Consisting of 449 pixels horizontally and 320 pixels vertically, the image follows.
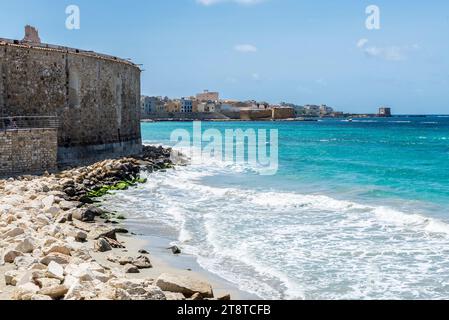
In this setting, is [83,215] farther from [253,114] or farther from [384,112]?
[384,112]

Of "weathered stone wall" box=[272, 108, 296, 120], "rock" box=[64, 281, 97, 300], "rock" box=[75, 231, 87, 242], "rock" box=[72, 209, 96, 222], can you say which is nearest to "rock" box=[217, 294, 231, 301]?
"rock" box=[64, 281, 97, 300]

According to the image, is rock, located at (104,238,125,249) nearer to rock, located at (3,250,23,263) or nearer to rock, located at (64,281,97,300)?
rock, located at (3,250,23,263)

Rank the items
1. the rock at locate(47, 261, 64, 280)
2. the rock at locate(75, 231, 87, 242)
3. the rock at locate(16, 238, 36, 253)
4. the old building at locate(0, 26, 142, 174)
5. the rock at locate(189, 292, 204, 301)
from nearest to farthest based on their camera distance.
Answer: the rock at locate(47, 261, 64, 280) < the rock at locate(189, 292, 204, 301) < the rock at locate(16, 238, 36, 253) < the rock at locate(75, 231, 87, 242) < the old building at locate(0, 26, 142, 174)

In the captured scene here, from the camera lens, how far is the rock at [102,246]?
873cm

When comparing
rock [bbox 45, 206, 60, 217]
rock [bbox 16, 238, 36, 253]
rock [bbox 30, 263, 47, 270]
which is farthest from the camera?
rock [bbox 45, 206, 60, 217]

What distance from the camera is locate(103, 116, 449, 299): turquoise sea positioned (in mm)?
7852

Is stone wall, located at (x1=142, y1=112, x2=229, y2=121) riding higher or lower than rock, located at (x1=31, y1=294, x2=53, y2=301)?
higher

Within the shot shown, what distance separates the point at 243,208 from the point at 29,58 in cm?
999

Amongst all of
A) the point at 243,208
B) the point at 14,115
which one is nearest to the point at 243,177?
the point at 243,208

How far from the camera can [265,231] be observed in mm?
11219

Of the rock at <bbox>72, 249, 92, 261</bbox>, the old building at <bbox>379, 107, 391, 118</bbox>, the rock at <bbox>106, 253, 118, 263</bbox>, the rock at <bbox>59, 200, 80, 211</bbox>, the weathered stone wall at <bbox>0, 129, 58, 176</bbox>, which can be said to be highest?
the old building at <bbox>379, 107, 391, 118</bbox>

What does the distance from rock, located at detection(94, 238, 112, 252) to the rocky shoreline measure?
17mm

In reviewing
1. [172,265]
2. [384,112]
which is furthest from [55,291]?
[384,112]

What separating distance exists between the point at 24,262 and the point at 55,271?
90 cm
